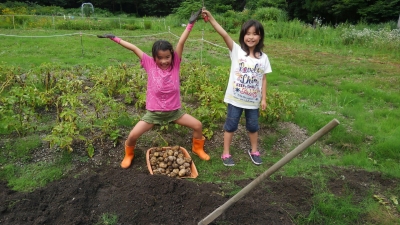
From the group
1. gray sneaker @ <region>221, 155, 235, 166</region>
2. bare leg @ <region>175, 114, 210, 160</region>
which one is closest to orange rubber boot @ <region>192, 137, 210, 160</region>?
bare leg @ <region>175, 114, 210, 160</region>

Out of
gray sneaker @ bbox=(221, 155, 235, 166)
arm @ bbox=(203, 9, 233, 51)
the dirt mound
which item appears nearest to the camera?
the dirt mound

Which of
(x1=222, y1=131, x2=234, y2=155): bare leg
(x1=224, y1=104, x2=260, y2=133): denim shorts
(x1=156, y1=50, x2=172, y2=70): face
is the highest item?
(x1=156, y1=50, x2=172, y2=70): face

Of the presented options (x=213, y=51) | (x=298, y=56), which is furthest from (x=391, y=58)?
(x=213, y=51)

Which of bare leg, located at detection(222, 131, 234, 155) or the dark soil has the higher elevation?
bare leg, located at detection(222, 131, 234, 155)

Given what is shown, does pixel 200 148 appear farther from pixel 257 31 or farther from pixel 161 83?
pixel 257 31

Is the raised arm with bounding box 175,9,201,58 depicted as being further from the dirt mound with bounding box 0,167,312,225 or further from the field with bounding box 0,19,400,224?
the dirt mound with bounding box 0,167,312,225

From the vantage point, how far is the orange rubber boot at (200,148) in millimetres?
3794

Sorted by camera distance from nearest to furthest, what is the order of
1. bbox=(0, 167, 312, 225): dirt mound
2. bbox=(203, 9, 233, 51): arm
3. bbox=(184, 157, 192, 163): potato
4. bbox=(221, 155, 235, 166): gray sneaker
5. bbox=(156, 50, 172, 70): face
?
bbox=(0, 167, 312, 225): dirt mound
bbox=(156, 50, 172, 70): face
bbox=(203, 9, 233, 51): arm
bbox=(184, 157, 192, 163): potato
bbox=(221, 155, 235, 166): gray sneaker

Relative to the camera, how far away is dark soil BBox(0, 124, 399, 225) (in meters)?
2.65

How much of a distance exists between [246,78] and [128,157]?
1507 millimetres

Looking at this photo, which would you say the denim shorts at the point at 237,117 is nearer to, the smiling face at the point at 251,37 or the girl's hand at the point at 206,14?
the smiling face at the point at 251,37

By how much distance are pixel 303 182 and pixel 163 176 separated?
1.39 m

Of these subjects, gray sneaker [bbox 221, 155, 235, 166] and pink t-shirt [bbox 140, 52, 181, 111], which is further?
gray sneaker [bbox 221, 155, 235, 166]

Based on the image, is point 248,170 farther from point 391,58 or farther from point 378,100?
point 391,58
